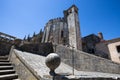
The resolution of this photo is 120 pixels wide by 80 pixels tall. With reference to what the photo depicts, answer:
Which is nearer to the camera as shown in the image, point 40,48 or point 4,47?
point 4,47

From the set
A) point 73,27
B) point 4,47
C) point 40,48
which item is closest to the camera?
point 4,47

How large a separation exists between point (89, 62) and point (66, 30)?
1695 cm

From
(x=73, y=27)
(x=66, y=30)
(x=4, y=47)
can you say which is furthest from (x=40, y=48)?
(x=66, y=30)

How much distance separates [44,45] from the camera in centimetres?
1138

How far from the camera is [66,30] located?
2438 centimetres

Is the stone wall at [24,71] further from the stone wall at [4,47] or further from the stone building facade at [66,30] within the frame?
the stone building facade at [66,30]

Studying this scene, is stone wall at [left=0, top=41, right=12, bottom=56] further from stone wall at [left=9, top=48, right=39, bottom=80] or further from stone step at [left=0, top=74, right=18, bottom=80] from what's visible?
stone step at [left=0, top=74, right=18, bottom=80]

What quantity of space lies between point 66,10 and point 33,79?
25.3 metres

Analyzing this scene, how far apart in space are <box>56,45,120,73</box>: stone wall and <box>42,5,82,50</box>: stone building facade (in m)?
12.3

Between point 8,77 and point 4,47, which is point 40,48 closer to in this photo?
point 4,47

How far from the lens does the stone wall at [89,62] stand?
729 cm

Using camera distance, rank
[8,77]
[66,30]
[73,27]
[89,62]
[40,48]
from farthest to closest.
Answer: [66,30] → [73,27] → [40,48] → [89,62] → [8,77]

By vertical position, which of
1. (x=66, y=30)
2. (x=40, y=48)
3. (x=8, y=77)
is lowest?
(x=8, y=77)

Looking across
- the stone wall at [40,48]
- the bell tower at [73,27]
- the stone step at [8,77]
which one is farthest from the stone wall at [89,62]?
the bell tower at [73,27]
